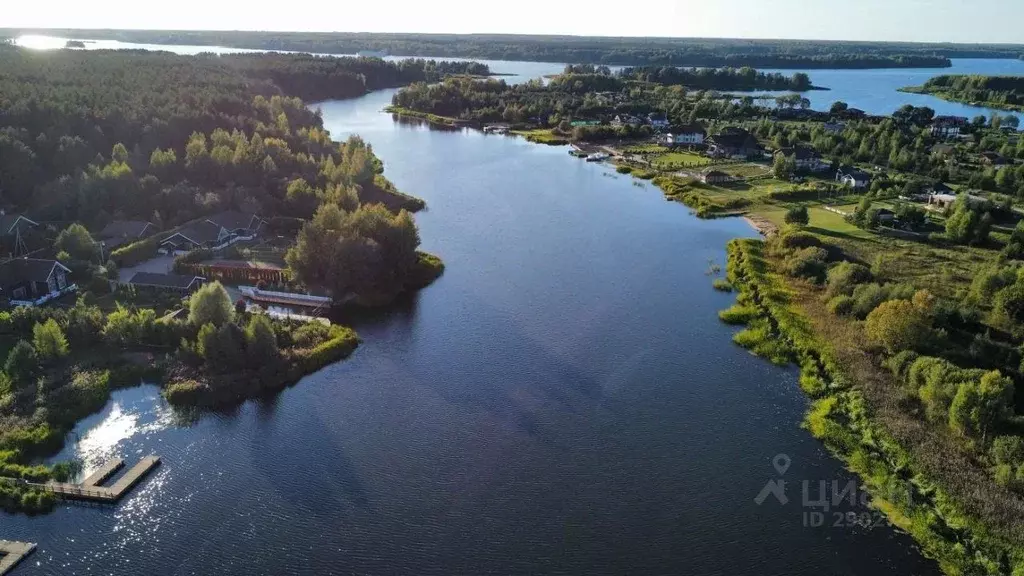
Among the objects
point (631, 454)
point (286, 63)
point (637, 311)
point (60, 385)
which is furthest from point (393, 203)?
point (286, 63)

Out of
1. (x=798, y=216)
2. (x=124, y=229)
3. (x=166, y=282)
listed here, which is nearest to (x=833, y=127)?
(x=798, y=216)

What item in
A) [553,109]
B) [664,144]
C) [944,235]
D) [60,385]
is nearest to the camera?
[60,385]

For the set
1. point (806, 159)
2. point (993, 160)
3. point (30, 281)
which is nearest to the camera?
point (30, 281)

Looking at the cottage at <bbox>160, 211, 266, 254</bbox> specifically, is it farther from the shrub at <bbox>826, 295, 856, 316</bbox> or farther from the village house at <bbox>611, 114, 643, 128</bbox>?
the village house at <bbox>611, 114, 643, 128</bbox>

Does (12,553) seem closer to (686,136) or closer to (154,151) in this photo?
(154,151)

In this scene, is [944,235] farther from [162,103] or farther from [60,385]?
[162,103]

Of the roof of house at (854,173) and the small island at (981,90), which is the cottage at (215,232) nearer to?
the roof of house at (854,173)
